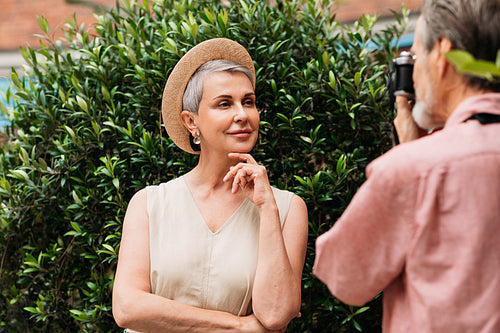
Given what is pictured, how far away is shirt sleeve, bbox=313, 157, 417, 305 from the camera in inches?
53.4

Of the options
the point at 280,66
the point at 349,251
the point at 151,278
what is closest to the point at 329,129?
the point at 280,66

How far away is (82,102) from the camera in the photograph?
2945 millimetres

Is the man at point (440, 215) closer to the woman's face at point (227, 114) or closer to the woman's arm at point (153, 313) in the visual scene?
the woman's arm at point (153, 313)

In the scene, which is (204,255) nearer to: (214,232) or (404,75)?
(214,232)

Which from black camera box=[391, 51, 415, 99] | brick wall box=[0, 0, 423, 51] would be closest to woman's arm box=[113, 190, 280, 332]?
black camera box=[391, 51, 415, 99]

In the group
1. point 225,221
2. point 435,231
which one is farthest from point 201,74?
point 435,231

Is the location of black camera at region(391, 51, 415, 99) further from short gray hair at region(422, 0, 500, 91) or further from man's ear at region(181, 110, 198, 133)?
man's ear at region(181, 110, 198, 133)

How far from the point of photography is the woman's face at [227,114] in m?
2.39

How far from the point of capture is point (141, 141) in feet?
9.38

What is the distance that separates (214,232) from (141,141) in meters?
0.78

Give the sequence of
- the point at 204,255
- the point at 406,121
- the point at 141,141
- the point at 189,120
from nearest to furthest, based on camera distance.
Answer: the point at 406,121 < the point at 204,255 < the point at 189,120 < the point at 141,141

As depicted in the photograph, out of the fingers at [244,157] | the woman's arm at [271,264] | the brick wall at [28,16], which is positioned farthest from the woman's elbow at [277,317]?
the brick wall at [28,16]

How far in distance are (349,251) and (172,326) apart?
1.07 m

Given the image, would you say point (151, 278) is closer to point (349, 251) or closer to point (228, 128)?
point (228, 128)
